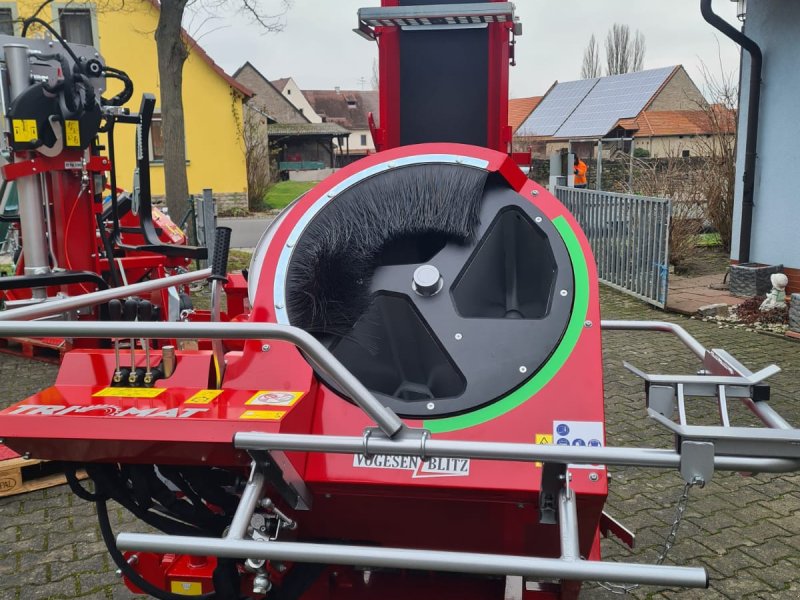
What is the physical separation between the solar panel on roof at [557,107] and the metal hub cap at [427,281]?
559 inches

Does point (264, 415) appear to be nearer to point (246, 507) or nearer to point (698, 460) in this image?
point (246, 507)

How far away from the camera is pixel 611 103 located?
15883 millimetres

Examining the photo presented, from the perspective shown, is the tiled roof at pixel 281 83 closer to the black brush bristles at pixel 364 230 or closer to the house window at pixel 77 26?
the house window at pixel 77 26

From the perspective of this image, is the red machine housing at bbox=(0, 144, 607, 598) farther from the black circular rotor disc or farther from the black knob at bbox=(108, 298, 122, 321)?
the black knob at bbox=(108, 298, 122, 321)

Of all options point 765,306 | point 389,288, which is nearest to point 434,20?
point 389,288

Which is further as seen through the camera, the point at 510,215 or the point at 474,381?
the point at 510,215

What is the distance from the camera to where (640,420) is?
5.02 metres

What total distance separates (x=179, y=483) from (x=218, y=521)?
0.16 metres

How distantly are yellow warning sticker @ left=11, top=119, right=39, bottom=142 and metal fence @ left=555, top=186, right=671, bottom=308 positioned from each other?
634cm

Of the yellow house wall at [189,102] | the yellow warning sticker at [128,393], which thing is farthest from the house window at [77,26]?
the yellow warning sticker at [128,393]

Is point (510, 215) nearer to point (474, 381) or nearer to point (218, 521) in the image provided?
point (474, 381)

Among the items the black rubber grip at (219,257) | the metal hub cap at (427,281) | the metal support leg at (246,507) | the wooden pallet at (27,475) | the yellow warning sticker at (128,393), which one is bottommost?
the wooden pallet at (27,475)

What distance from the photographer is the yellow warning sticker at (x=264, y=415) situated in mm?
1891

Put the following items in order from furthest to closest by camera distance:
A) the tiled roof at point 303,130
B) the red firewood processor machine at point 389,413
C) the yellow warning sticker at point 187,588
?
the tiled roof at point 303,130, the yellow warning sticker at point 187,588, the red firewood processor machine at point 389,413
